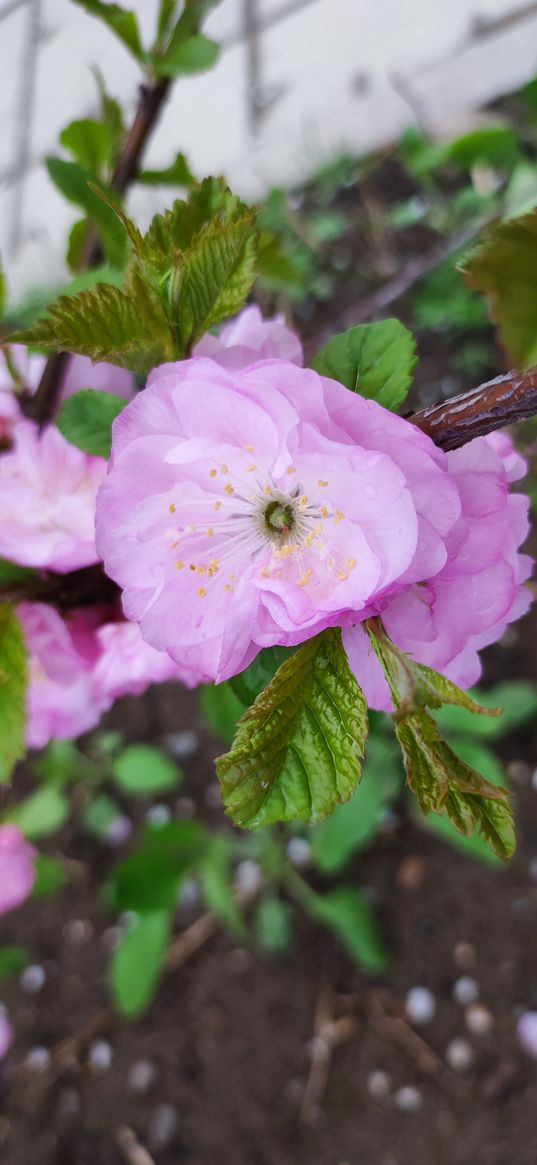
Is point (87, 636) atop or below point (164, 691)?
atop

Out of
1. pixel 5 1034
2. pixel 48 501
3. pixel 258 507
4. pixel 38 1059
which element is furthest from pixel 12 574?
pixel 38 1059

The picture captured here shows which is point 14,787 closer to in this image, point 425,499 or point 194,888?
point 194,888

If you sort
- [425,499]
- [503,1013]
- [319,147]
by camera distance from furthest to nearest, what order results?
1. [319,147]
2. [503,1013]
3. [425,499]

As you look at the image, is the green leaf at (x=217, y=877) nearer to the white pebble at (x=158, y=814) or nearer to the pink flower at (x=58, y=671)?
the white pebble at (x=158, y=814)

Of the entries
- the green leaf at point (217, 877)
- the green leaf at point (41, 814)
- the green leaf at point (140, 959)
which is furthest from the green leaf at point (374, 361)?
the green leaf at point (41, 814)

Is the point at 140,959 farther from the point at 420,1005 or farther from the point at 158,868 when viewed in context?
the point at 420,1005

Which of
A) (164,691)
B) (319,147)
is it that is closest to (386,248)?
(319,147)
